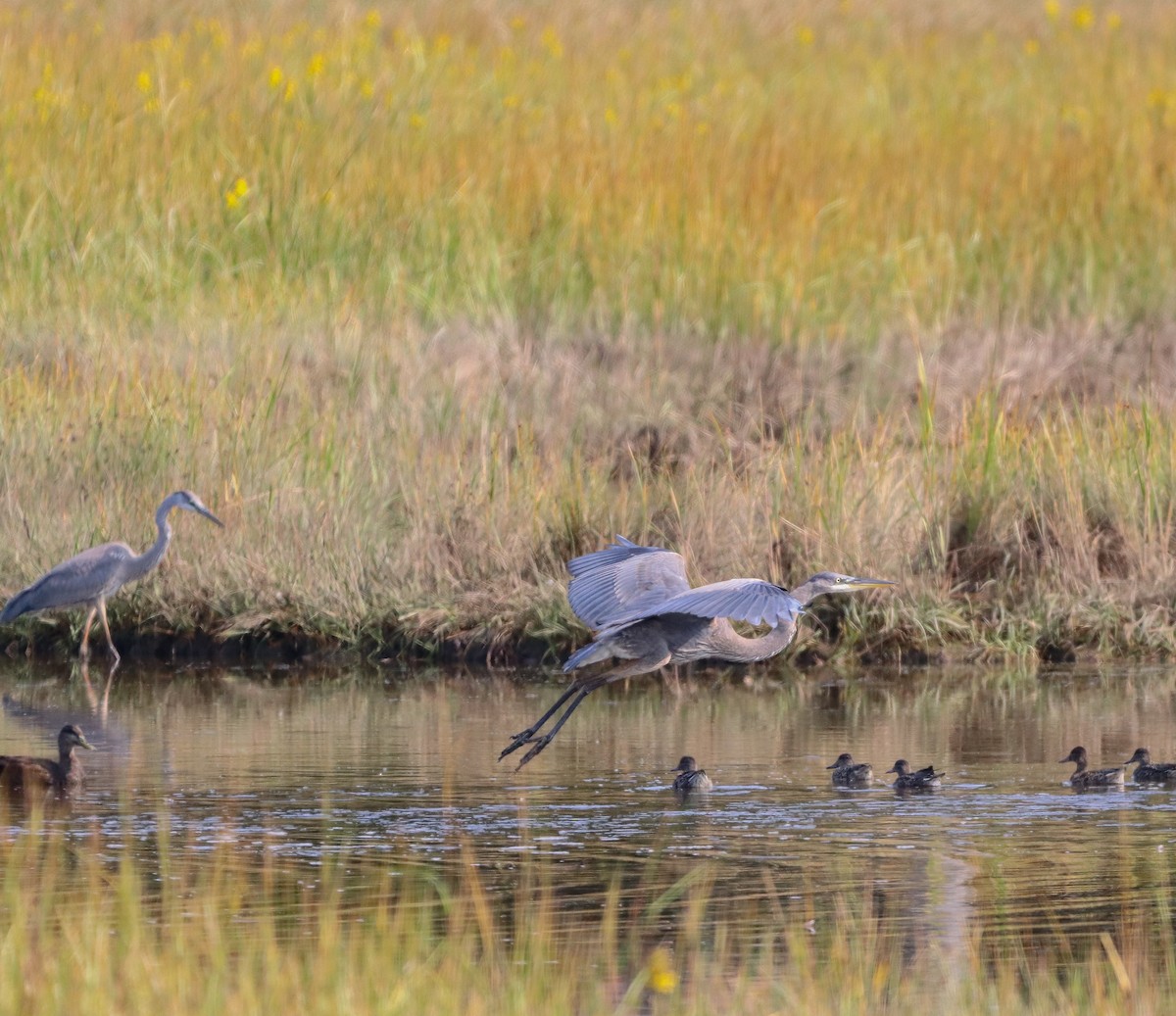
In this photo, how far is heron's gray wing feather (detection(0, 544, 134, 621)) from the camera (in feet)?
35.4

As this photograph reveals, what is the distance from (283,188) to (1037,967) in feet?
35.7

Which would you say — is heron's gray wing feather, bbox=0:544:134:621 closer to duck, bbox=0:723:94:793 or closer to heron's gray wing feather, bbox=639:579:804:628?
duck, bbox=0:723:94:793

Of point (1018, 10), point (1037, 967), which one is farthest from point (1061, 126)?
point (1037, 967)

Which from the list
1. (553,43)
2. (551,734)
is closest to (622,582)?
(551,734)

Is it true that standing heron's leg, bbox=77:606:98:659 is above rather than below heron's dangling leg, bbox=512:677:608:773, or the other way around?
above

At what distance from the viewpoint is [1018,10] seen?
88.7 feet

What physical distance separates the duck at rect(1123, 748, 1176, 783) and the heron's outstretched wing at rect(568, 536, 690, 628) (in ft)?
5.73

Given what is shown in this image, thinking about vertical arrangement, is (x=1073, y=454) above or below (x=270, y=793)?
above

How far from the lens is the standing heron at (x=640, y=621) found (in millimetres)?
8375

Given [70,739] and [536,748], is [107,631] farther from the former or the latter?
[536,748]

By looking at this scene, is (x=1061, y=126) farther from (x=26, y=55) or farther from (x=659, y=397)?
(x=26, y=55)

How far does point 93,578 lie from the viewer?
35.7 feet

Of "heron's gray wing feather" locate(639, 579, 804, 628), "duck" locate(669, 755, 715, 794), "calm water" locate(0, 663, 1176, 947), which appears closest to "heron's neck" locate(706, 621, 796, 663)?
"calm water" locate(0, 663, 1176, 947)

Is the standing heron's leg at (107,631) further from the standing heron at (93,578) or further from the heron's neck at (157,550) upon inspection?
the heron's neck at (157,550)
